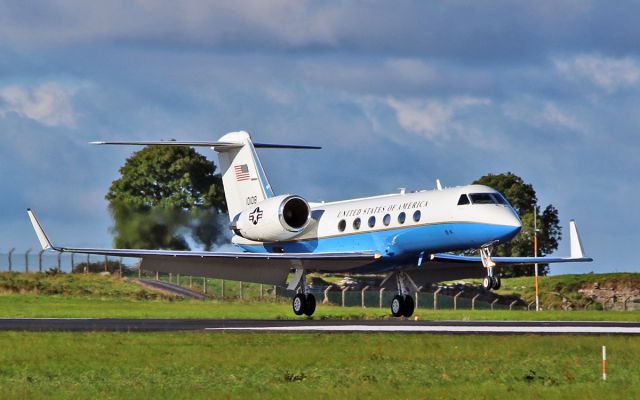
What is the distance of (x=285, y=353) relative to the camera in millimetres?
25359

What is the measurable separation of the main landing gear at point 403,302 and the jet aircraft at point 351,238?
34mm

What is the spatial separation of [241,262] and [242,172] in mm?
6005

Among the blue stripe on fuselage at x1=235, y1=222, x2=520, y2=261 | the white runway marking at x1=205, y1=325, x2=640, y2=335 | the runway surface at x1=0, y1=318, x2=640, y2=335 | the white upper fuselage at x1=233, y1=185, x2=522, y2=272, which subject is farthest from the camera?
the white upper fuselage at x1=233, y1=185, x2=522, y2=272

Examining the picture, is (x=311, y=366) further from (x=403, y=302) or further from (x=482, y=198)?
(x=403, y=302)

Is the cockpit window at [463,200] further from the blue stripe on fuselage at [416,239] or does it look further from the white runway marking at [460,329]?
the white runway marking at [460,329]

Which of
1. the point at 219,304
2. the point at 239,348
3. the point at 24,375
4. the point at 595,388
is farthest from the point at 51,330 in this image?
the point at 219,304

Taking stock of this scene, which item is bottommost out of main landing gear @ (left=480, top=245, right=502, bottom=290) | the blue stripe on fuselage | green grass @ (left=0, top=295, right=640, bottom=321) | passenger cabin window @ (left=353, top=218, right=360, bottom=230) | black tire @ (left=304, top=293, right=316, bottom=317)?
green grass @ (left=0, top=295, right=640, bottom=321)

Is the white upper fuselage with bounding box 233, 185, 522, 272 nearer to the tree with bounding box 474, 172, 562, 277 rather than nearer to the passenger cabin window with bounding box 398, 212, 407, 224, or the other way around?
the passenger cabin window with bounding box 398, 212, 407, 224

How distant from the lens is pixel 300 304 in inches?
1741

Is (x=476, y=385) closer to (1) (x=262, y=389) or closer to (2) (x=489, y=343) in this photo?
(1) (x=262, y=389)

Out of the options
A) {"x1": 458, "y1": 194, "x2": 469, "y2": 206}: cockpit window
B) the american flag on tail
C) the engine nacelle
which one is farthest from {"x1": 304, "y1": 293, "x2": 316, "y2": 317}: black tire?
{"x1": 458, "y1": 194, "x2": 469, "y2": 206}: cockpit window

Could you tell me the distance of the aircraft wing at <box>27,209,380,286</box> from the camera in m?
42.3

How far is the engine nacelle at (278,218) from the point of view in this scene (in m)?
45.3

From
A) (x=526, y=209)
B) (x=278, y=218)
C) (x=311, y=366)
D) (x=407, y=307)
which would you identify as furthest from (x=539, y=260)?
(x=526, y=209)
